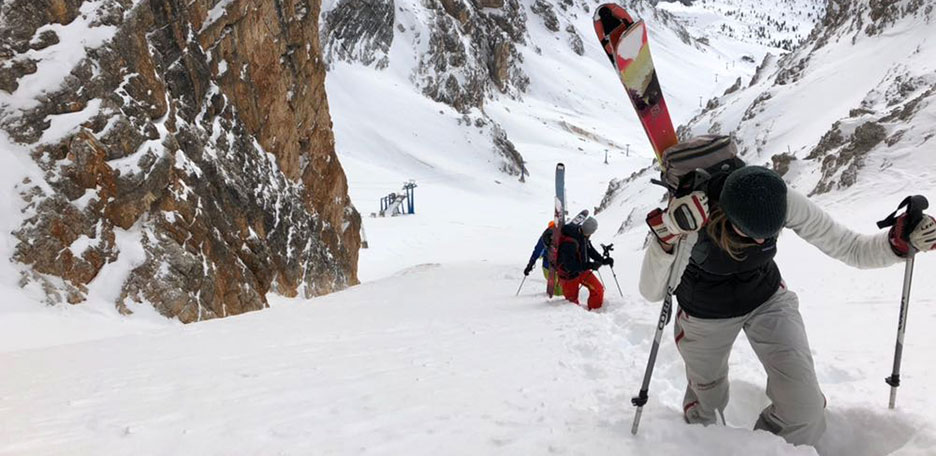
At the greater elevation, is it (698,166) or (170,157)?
(698,166)

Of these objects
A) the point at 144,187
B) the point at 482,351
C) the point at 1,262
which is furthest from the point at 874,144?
the point at 1,262

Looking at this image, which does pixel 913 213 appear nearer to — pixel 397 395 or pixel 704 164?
pixel 704 164

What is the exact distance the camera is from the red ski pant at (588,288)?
26.4 ft

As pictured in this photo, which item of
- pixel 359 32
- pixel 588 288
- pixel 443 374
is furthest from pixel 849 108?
pixel 359 32

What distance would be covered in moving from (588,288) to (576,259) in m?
0.52

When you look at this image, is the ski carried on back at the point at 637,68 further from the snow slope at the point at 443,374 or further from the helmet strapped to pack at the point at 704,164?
the snow slope at the point at 443,374

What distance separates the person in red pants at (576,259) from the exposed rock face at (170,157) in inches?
251

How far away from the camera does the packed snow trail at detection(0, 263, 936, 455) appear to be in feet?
10.6

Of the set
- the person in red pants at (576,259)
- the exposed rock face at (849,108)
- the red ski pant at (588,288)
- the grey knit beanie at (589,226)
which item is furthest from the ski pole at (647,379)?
the exposed rock face at (849,108)

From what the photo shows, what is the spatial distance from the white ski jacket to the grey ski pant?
1.08ft

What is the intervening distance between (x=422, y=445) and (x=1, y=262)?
308 inches

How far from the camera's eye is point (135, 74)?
10555 mm

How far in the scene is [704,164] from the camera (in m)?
3.04

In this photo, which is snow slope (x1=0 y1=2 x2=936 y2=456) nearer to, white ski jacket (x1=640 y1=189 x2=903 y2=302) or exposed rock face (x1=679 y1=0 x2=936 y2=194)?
white ski jacket (x1=640 y1=189 x2=903 y2=302)
